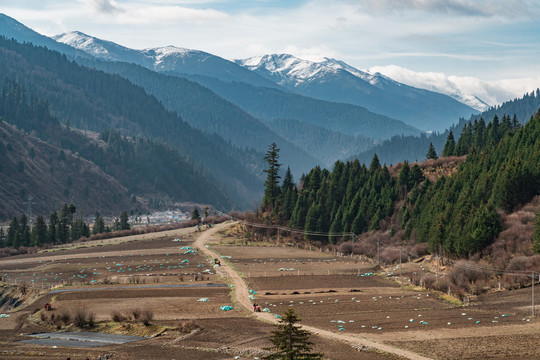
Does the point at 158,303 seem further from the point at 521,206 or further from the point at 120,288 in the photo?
the point at 521,206

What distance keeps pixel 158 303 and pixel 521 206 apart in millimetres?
54843

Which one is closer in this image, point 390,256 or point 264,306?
point 264,306

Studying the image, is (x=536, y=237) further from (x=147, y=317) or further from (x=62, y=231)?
(x=62, y=231)

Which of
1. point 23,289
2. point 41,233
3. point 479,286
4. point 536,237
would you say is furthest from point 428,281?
point 41,233

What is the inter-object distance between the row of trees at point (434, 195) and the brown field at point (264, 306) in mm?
8974

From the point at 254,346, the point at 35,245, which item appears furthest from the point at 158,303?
the point at 35,245

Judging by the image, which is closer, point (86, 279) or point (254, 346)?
point (254, 346)

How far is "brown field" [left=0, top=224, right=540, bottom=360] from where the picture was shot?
62062 millimetres

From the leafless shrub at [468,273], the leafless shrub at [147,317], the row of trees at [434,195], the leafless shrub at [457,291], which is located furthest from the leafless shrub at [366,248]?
the leafless shrub at [147,317]

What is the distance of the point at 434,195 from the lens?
11900 cm

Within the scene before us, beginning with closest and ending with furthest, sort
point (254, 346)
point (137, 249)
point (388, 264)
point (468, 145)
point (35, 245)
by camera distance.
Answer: point (254, 346) → point (388, 264) → point (137, 249) → point (35, 245) → point (468, 145)

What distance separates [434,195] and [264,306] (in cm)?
4842

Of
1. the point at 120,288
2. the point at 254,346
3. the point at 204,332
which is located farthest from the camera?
the point at 120,288

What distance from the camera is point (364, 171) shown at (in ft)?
486
